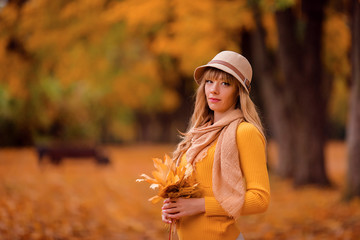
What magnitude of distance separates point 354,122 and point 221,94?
558 cm

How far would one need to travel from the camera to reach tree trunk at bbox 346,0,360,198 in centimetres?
684

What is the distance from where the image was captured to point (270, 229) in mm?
6547

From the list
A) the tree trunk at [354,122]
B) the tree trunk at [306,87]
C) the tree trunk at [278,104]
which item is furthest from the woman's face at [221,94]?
the tree trunk at [278,104]

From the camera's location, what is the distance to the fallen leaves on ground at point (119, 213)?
612 cm

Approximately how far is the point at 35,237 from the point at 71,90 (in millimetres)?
20600

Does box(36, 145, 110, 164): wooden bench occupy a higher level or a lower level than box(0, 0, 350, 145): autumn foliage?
lower

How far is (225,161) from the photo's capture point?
220 cm

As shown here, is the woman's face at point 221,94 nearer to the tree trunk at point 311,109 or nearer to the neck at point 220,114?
the neck at point 220,114

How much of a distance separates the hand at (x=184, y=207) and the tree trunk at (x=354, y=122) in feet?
18.3

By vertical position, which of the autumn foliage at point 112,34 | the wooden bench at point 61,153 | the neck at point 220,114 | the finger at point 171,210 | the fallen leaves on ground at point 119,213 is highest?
the autumn foliage at point 112,34

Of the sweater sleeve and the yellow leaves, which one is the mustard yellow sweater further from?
the yellow leaves

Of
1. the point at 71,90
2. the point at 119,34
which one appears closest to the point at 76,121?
the point at 71,90

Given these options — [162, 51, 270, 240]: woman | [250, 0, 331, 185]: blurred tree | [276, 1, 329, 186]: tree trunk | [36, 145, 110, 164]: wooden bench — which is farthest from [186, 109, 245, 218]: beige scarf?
[36, 145, 110, 164]: wooden bench

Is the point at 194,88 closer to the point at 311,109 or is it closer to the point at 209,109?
the point at 311,109
